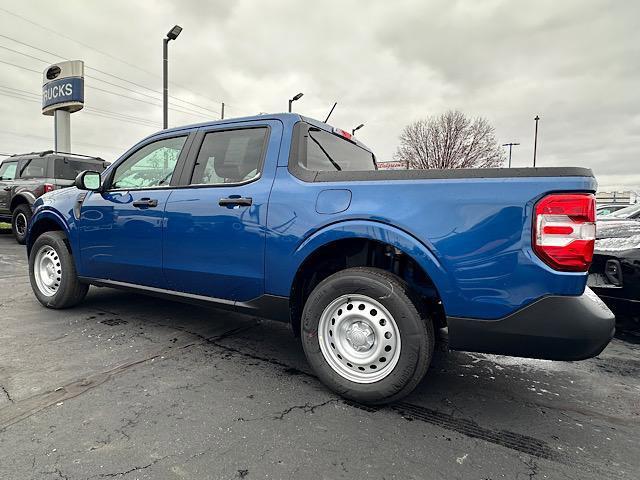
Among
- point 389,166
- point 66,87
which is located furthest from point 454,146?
point 66,87

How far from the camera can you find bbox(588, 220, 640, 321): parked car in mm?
3291

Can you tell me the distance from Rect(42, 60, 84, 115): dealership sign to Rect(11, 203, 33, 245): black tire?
35.6 ft

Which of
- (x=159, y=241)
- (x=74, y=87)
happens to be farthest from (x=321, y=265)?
(x=74, y=87)

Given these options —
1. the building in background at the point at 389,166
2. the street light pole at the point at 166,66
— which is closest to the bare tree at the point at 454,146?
the building in background at the point at 389,166

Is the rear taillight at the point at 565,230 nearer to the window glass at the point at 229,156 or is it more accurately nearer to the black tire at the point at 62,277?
the window glass at the point at 229,156

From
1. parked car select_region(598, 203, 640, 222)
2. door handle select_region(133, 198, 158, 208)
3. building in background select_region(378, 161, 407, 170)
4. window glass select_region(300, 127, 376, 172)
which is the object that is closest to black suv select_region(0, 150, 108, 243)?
door handle select_region(133, 198, 158, 208)

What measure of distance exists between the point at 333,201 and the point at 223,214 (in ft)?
2.89

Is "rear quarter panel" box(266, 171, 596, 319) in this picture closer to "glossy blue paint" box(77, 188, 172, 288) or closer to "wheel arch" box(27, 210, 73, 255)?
"glossy blue paint" box(77, 188, 172, 288)

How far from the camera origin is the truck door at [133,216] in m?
3.24

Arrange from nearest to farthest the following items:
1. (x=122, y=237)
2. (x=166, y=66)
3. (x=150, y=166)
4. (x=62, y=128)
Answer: (x=122, y=237) → (x=150, y=166) → (x=166, y=66) → (x=62, y=128)

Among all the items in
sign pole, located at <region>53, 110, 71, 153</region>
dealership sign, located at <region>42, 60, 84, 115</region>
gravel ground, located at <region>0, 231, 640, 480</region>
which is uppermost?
dealership sign, located at <region>42, 60, 84, 115</region>

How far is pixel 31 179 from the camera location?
9352 mm

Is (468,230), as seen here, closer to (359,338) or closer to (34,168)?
(359,338)

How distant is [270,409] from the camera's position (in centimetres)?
227
